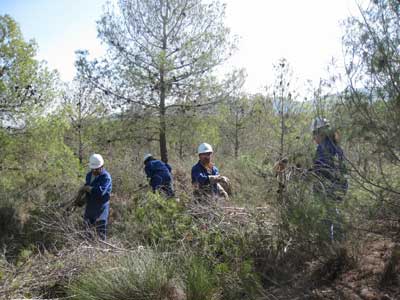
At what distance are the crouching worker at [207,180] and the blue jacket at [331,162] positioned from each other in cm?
173

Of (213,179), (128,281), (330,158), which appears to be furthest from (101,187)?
(330,158)

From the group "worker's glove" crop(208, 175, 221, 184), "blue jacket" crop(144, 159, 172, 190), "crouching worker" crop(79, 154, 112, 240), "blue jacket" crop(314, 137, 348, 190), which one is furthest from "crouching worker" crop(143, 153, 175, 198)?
"blue jacket" crop(314, 137, 348, 190)

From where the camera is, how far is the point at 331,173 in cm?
379

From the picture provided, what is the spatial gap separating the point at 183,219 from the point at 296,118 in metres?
6.31

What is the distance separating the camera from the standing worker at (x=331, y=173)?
3697 mm

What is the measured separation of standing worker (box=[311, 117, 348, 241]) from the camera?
370cm

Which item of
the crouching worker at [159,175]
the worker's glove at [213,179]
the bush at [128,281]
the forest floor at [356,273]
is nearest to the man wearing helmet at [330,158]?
the forest floor at [356,273]

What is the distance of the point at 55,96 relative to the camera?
9.09 metres

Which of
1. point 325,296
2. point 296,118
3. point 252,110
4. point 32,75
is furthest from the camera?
point 252,110

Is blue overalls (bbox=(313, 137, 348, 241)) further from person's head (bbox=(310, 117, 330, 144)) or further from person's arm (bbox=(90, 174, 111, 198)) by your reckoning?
person's arm (bbox=(90, 174, 111, 198))

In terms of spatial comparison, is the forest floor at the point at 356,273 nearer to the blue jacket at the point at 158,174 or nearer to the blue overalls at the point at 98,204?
the blue overalls at the point at 98,204

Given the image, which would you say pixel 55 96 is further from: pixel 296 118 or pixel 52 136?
pixel 296 118

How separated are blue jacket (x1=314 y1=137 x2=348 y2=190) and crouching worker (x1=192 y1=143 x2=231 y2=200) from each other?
5.67ft

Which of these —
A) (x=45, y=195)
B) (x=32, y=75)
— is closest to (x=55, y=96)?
(x=32, y=75)
